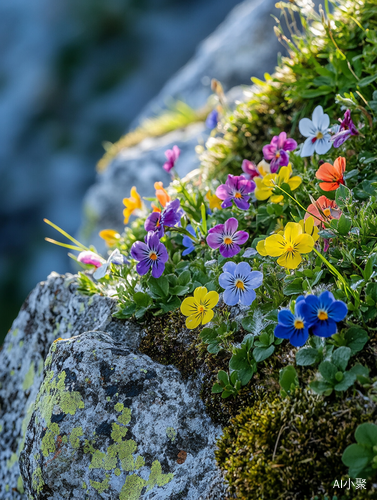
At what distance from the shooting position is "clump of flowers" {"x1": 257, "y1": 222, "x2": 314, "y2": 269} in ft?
5.68

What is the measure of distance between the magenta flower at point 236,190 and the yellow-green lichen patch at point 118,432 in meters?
1.33

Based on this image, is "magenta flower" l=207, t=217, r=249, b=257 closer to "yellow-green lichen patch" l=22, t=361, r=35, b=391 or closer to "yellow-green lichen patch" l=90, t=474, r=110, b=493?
"yellow-green lichen patch" l=90, t=474, r=110, b=493

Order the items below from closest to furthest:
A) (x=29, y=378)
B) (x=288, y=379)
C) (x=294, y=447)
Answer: (x=294, y=447)
(x=288, y=379)
(x=29, y=378)

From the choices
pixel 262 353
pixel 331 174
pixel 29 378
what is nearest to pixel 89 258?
pixel 29 378

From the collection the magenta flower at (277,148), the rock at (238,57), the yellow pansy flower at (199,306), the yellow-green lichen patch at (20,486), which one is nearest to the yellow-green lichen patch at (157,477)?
the yellow pansy flower at (199,306)

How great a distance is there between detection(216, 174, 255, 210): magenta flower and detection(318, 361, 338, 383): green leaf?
1.10 metres

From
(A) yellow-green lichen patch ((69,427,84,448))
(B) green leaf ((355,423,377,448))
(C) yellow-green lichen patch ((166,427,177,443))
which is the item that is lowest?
(A) yellow-green lichen patch ((69,427,84,448))

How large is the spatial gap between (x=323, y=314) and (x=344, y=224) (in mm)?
560

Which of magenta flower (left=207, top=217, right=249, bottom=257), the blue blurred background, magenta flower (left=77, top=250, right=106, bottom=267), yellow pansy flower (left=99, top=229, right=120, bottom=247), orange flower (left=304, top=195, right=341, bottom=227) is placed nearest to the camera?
orange flower (left=304, top=195, right=341, bottom=227)

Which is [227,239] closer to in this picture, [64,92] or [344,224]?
[344,224]

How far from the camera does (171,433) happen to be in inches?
70.6

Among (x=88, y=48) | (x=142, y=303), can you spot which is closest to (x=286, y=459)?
(x=142, y=303)

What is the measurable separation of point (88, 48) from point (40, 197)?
7.99m

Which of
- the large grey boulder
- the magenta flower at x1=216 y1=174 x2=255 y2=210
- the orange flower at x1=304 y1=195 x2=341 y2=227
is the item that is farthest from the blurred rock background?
the large grey boulder
